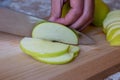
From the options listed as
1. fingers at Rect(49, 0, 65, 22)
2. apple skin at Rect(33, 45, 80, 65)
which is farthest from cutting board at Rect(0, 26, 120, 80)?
fingers at Rect(49, 0, 65, 22)

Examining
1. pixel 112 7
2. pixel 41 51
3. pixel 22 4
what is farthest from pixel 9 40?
pixel 112 7

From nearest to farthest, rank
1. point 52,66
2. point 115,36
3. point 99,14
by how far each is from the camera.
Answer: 1. point 52,66
2. point 115,36
3. point 99,14

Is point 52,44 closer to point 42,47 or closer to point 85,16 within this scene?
point 42,47

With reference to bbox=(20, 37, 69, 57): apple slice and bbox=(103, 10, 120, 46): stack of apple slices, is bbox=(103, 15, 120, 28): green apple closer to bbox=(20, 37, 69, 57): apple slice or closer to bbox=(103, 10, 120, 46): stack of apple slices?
bbox=(103, 10, 120, 46): stack of apple slices

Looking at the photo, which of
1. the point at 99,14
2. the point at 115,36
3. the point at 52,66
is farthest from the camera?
the point at 99,14

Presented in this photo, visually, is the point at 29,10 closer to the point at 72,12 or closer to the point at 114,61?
the point at 72,12

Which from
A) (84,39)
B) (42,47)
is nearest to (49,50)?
(42,47)
